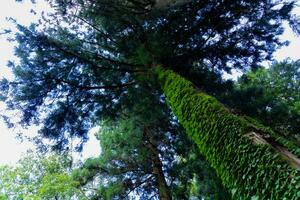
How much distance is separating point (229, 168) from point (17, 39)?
17.2 feet

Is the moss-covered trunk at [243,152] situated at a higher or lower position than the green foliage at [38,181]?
lower

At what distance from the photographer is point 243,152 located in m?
3.03

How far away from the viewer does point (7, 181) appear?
42.5ft

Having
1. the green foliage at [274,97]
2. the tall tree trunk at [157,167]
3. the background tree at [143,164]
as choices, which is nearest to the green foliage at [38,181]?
the background tree at [143,164]

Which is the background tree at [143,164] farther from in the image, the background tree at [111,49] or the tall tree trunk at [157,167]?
the background tree at [111,49]

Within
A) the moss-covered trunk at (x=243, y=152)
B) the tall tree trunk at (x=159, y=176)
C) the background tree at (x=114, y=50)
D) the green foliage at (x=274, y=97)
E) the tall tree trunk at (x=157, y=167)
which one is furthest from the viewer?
the tall tree trunk at (x=157, y=167)

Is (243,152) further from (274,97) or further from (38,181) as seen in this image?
(38,181)

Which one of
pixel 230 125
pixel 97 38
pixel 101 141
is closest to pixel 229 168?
pixel 230 125

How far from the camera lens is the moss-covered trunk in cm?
249

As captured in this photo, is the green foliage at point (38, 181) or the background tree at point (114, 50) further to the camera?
the green foliage at point (38, 181)

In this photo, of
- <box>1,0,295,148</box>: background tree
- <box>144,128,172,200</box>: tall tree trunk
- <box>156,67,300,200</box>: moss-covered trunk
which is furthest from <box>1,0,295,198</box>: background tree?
<box>144,128,172,200</box>: tall tree trunk

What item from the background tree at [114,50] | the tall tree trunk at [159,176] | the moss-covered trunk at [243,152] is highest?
the background tree at [114,50]

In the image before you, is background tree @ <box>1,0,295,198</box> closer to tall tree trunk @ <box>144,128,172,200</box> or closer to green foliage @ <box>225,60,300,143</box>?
green foliage @ <box>225,60,300,143</box>

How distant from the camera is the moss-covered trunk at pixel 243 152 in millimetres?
2486
